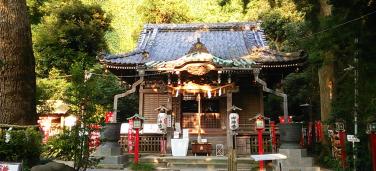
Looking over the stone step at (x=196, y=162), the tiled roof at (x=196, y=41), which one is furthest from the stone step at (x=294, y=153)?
the tiled roof at (x=196, y=41)

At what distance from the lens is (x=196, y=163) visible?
40.4 ft

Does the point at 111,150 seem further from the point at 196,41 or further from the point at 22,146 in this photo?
the point at 196,41

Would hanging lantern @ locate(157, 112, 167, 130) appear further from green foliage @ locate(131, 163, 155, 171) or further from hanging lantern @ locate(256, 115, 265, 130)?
hanging lantern @ locate(256, 115, 265, 130)

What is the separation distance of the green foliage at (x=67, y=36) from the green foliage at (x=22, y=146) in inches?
603

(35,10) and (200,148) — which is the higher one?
(35,10)

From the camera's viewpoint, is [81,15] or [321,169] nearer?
[321,169]

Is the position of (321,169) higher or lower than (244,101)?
lower

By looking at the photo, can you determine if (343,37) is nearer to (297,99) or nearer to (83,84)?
(83,84)

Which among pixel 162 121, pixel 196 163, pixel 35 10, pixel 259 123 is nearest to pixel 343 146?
pixel 259 123

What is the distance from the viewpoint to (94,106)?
7867 millimetres

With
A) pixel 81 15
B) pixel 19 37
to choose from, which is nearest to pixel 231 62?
pixel 19 37

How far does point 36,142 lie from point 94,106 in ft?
4.57

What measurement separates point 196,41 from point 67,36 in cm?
932

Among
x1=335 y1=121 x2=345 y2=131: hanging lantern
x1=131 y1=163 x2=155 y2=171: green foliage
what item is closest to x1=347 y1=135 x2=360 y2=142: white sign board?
x1=335 y1=121 x2=345 y2=131: hanging lantern
